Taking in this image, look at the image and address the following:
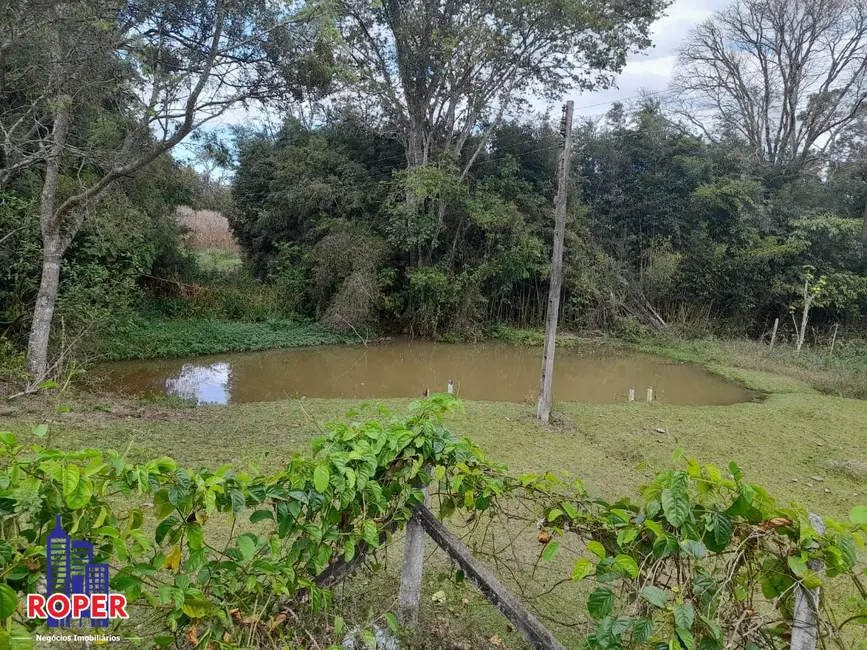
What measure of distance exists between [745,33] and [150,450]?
74.9 feet

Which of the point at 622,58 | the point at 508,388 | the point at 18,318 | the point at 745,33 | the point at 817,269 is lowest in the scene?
the point at 508,388

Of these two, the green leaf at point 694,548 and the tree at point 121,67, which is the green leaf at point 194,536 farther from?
the tree at point 121,67

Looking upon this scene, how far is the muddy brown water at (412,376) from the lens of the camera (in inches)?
343

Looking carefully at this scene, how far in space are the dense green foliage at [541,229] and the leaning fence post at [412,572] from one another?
11.0 meters

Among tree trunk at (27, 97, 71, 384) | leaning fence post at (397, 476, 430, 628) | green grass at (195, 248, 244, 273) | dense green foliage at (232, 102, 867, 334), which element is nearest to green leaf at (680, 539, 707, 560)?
leaning fence post at (397, 476, 430, 628)

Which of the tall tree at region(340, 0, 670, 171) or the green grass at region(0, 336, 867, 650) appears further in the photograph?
the tall tree at region(340, 0, 670, 171)

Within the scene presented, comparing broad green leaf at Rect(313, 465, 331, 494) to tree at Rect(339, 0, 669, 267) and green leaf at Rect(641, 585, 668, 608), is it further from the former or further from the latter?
tree at Rect(339, 0, 669, 267)

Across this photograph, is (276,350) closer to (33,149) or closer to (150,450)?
(33,149)

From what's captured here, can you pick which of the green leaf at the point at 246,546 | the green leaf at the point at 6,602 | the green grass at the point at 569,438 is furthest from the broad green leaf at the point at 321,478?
the green grass at the point at 569,438

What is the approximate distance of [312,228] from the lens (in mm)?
14445

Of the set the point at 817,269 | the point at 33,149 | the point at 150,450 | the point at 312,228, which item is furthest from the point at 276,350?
the point at 817,269

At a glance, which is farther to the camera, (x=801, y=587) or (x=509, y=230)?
(x=509, y=230)

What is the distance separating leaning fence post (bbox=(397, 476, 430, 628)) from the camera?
1874 mm

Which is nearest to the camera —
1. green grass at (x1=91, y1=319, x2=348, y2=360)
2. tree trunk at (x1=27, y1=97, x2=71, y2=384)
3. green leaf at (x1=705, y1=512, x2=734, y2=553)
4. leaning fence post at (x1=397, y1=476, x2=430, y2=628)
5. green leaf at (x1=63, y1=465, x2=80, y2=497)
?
green leaf at (x1=63, y1=465, x2=80, y2=497)
